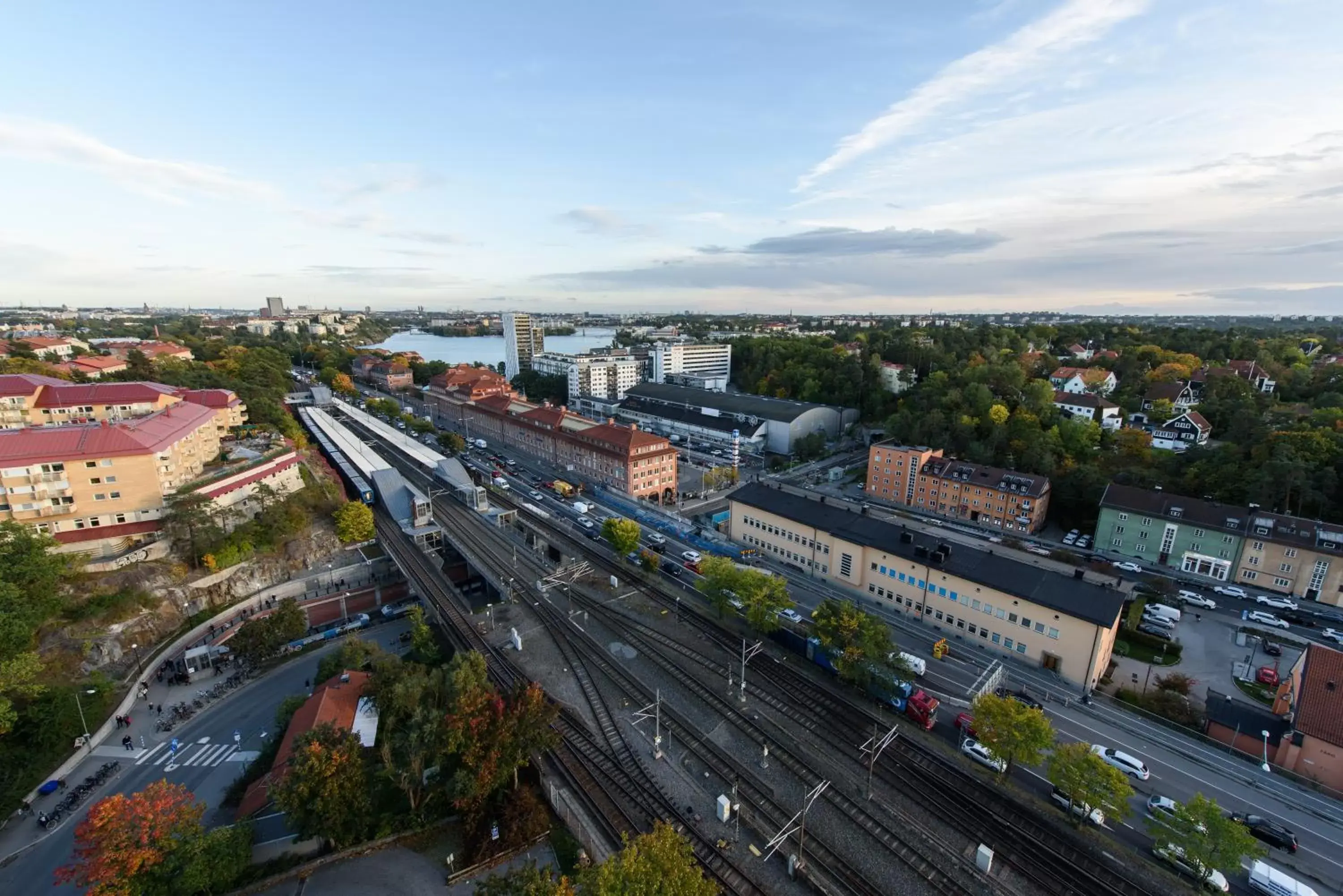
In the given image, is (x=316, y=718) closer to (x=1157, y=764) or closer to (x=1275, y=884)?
(x=1275, y=884)

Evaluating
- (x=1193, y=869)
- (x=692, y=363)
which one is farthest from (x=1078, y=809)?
(x=692, y=363)

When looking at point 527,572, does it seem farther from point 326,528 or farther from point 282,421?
point 282,421

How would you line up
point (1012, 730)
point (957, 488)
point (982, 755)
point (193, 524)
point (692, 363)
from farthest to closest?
point (692, 363) < point (957, 488) < point (193, 524) < point (982, 755) < point (1012, 730)

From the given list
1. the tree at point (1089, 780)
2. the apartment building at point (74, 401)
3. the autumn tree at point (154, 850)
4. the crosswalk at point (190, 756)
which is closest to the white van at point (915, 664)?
the tree at point (1089, 780)

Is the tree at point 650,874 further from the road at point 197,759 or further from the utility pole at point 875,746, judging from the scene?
the road at point 197,759

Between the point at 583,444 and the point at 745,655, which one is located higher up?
the point at 583,444

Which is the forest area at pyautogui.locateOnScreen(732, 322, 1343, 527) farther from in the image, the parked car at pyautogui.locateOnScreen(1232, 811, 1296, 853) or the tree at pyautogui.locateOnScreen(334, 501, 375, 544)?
the tree at pyautogui.locateOnScreen(334, 501, 375, 544)
